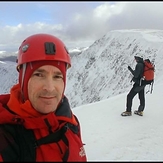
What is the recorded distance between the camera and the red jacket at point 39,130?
1.89 metres

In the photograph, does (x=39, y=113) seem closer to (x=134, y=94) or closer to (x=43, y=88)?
(x=43, y=88)

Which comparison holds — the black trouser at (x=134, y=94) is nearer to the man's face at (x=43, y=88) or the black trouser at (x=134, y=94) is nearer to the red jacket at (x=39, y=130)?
the red jacket at (x=39, y=130)

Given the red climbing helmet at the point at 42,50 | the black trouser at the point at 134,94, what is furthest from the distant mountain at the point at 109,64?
the red climbing helmet at the point at 42,50

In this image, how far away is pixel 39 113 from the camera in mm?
2121

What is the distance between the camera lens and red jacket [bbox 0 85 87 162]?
1.89 m

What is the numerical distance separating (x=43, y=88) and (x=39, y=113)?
0.26 metres

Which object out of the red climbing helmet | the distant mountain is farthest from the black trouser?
the distant mountain

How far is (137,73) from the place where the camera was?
7316 mm

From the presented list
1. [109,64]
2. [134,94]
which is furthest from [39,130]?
[109,64]

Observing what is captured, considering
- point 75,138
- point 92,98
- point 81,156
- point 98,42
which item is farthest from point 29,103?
point 98,42

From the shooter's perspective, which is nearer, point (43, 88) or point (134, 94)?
point (43, 88)

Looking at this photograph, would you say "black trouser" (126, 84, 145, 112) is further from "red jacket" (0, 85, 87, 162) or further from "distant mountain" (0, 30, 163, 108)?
"distant mountain" (0, 30, 163, 108)

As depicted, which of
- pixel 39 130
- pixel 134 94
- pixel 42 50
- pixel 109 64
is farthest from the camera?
pixel 109 64

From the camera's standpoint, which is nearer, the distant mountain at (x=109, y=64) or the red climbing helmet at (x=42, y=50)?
the red climbing helmet at (x=42, y=50)
